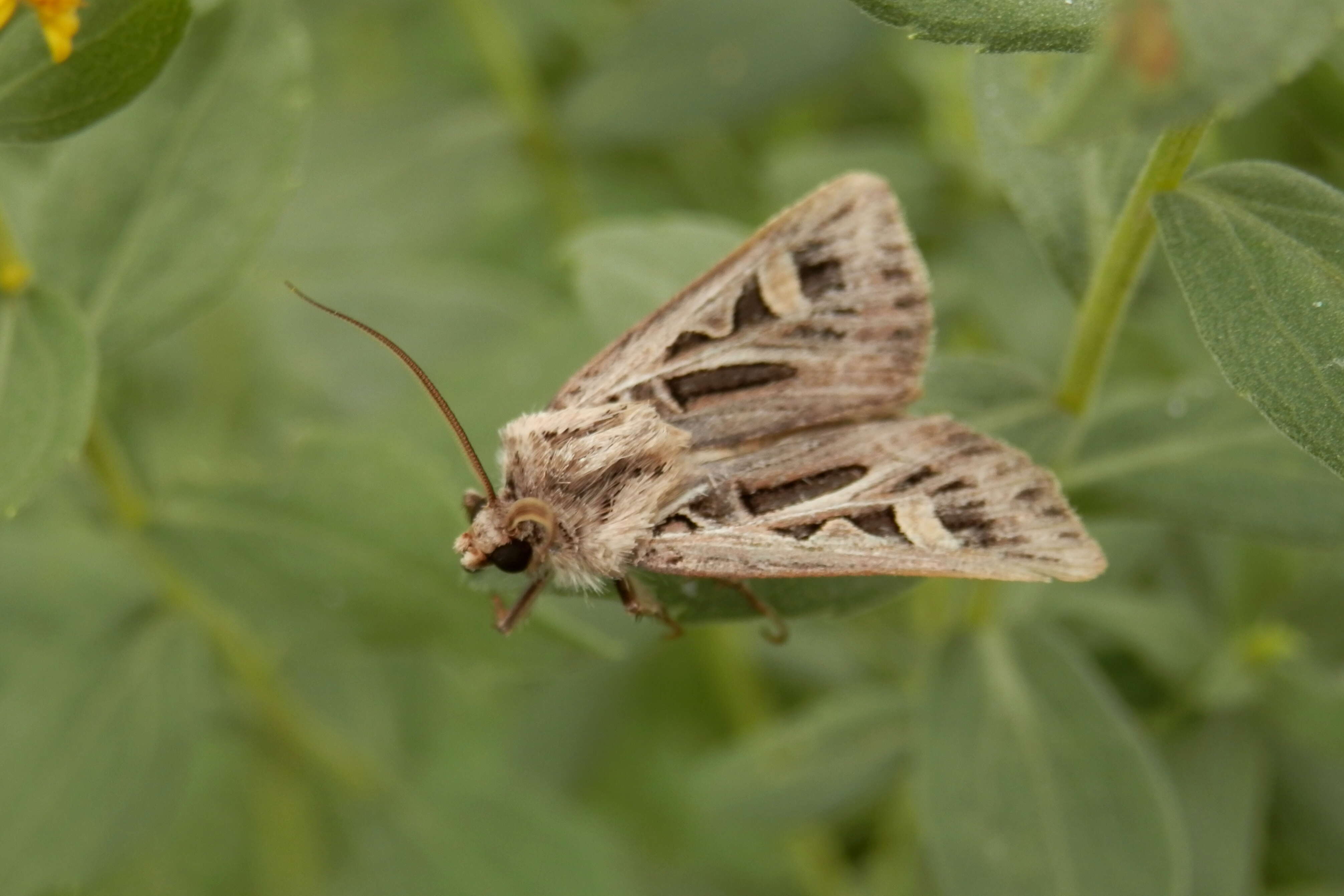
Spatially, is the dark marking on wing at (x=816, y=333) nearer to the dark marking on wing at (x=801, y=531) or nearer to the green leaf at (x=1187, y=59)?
the dark marking on wing at (x=801, y=531)

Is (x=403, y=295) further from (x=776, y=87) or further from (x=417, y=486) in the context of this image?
(x=417, y=486)

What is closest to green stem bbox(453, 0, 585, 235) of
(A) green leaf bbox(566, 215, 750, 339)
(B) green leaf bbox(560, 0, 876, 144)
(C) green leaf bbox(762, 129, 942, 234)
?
(B) green leaf bbox(560, 0, 876, 144)

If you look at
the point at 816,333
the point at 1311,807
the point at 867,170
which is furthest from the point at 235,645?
the point at 1311,807

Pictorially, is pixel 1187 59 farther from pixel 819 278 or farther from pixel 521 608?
pixel 521 608

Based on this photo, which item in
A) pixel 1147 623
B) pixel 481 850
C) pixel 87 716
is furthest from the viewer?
pixel 481 850

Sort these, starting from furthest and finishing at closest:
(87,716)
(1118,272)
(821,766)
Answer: (821,766) → (87,716) → (1118,272)

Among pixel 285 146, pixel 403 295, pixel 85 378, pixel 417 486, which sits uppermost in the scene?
pixel 285 146

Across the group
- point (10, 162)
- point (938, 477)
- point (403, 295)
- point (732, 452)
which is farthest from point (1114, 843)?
point (403, 295)
